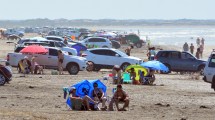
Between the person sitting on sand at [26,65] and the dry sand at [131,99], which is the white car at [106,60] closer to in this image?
the dry sand at [131,99]

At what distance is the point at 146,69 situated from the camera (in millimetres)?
33344

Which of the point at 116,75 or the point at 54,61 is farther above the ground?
the point at 116,75

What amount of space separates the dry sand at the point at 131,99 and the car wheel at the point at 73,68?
84.7 inches

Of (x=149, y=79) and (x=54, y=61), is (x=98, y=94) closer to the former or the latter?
(x=149, y=79)

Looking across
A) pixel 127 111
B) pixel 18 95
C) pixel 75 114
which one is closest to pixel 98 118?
pixel 75 114

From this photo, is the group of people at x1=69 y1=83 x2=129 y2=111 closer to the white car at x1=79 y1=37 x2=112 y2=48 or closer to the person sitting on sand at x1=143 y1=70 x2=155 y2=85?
the person sitting on sand at x1=143 y1=70 x2=155 y2=85

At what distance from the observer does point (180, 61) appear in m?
42.6

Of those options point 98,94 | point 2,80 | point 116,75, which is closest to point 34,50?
point 116,75

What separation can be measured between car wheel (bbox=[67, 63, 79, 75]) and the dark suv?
590 centimetres

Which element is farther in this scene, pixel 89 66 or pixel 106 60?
pixel 106 60

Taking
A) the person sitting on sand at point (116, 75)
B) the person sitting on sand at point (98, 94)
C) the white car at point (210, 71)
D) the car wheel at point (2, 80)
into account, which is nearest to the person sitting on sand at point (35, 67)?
the person sitting on sand at point (116, 75)

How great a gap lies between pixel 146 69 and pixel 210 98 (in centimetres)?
664

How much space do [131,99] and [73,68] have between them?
1320 cm

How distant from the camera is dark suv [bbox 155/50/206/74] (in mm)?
42500
